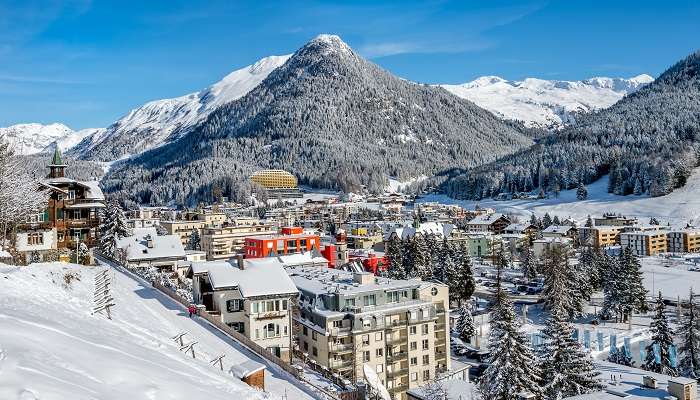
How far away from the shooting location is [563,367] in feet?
101

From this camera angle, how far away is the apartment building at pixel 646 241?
108375 mm

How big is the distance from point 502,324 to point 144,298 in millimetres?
16059

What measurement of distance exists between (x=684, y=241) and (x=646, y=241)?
792 cm

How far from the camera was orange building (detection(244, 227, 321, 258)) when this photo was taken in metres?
71.5

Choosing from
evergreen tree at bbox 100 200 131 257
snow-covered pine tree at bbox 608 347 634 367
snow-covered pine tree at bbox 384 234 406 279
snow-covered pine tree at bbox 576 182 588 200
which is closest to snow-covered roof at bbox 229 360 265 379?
snow-covered pine tree at bbox 608 347 634 367

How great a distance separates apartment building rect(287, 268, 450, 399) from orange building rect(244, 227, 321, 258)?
33289 mm

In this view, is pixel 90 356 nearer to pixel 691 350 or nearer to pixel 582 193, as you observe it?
pixel 691 350

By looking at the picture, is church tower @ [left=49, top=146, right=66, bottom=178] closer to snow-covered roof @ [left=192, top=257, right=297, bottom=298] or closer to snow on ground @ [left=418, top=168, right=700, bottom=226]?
snow-covered roof @ [left=192, top=257, right=297, bottom=298]

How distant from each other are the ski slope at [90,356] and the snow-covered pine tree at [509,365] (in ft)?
42.4

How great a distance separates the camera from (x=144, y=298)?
85.7ft

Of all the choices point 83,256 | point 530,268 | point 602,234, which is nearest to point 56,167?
point 83,256

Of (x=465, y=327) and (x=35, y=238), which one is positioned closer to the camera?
(x=35, y=238)

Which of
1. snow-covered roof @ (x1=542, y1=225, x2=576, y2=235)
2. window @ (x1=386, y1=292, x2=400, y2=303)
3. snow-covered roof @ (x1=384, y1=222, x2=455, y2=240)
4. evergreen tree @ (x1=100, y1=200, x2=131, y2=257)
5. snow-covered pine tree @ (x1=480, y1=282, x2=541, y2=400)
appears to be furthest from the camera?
snow-covered roof @ (x1=542, y1=225, x2=576, y2=235)

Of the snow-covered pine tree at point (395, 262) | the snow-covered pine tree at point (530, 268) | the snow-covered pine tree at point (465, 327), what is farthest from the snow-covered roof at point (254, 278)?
the snow-covered pine tree at point (530, 268)
